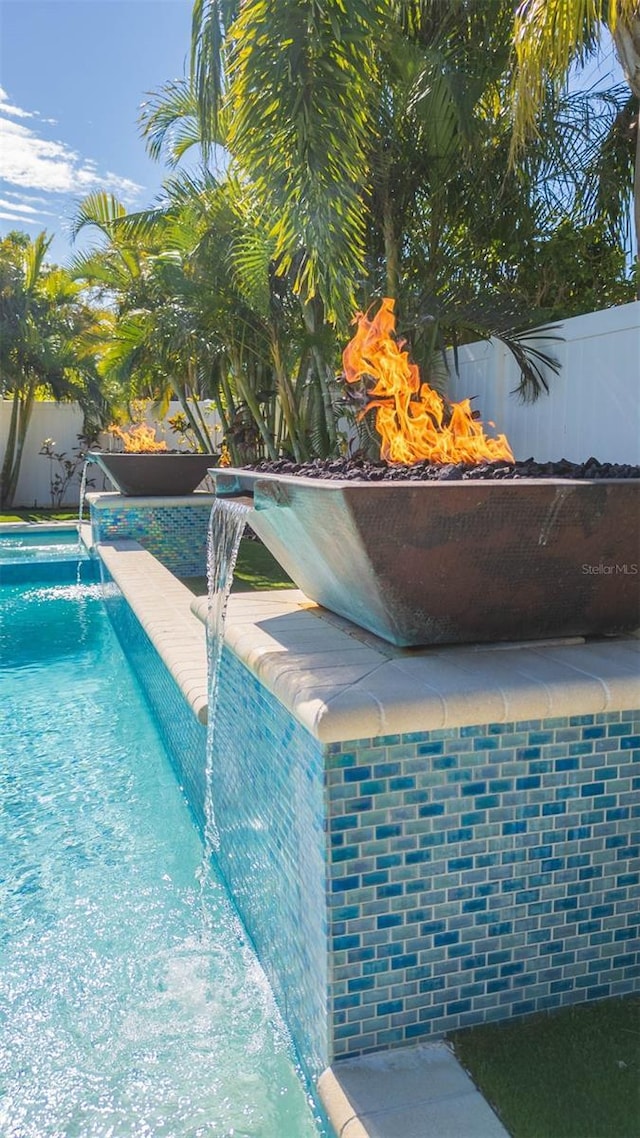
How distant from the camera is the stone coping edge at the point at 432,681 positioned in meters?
1.72

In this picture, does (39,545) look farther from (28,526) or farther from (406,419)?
(406,419)

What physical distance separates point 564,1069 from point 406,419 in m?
1.78

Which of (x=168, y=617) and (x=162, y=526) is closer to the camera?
(x=168, y=617)

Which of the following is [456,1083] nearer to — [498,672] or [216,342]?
[498,672]

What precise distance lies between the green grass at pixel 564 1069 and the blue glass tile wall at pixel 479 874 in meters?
0.05

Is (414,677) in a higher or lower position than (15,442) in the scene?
lower

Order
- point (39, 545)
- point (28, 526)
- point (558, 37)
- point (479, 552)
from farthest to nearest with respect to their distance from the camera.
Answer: point (28, 526) → point (39, 545) → point (558, 37) → point (479, 552)

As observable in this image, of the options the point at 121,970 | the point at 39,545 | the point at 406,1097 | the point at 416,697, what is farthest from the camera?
the point at 39,545

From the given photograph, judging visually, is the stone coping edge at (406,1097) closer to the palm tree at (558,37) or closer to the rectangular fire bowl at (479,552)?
the rectangular fire bowl at (479,552)

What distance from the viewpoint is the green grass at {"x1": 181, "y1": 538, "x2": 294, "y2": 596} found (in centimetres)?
619

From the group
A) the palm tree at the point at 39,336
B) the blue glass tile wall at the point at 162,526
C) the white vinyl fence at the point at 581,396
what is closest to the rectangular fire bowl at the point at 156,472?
the blue glass tile wall at the point at 162,526

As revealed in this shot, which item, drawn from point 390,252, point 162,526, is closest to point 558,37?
point 390,252

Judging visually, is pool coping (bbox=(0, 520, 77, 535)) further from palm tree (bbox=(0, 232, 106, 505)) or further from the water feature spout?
the water feature spout

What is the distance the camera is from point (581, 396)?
4.93 metres
